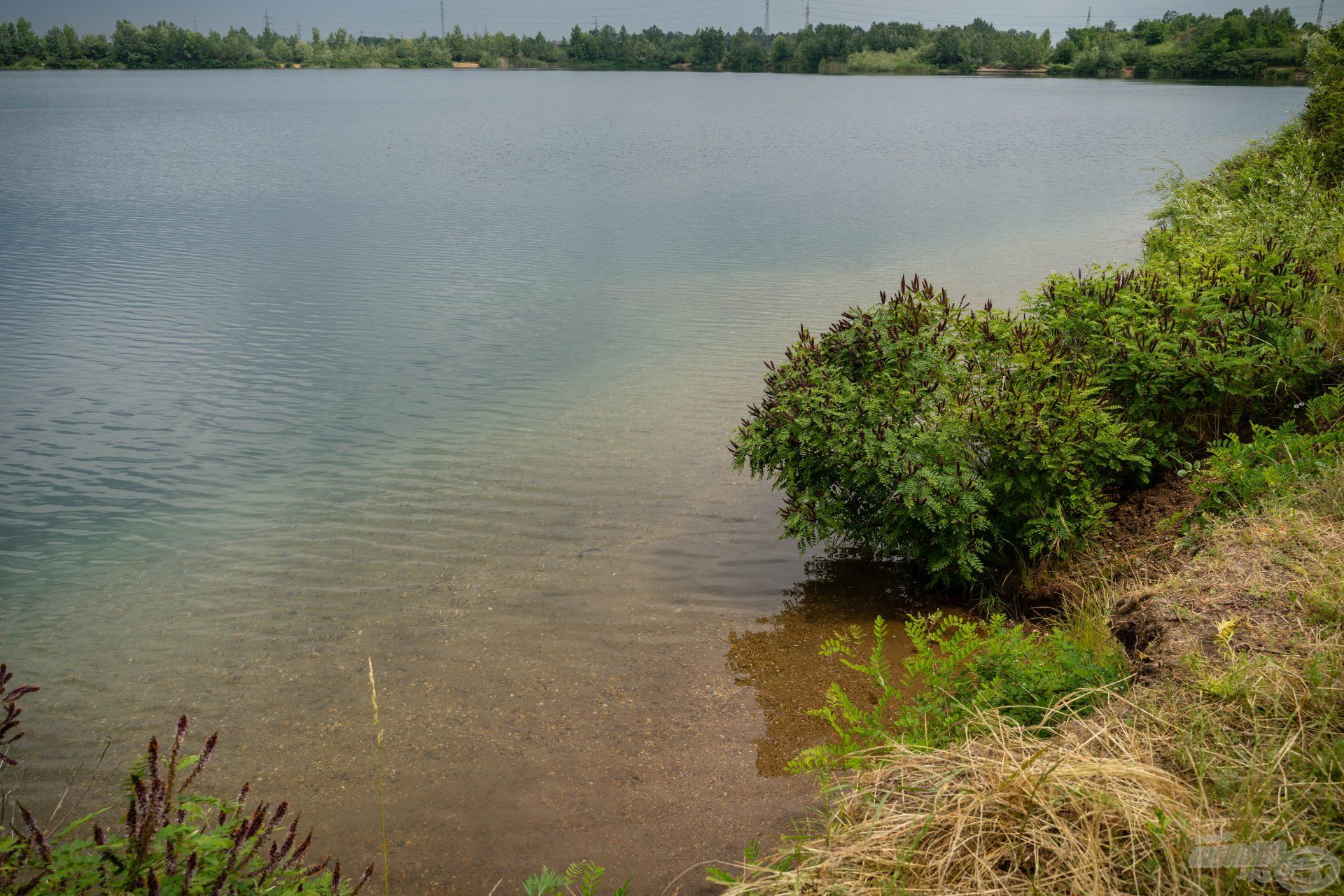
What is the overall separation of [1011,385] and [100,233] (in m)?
21.3

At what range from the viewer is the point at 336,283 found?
16.2 meters

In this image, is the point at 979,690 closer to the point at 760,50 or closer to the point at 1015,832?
the point at 1015,832

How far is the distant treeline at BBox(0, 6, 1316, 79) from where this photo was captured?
8412cm

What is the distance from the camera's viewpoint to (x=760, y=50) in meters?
144

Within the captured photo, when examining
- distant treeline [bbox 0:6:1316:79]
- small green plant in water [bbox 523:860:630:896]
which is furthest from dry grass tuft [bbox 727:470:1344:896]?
distant treeline [bbox 0:6:1316:79]

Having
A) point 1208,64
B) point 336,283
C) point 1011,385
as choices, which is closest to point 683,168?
point 336,283

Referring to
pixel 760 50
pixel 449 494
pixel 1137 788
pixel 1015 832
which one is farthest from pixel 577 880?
pixel 760 50

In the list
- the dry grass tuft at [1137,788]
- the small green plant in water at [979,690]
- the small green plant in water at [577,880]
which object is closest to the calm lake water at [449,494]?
the small green plant in water at [577,880]

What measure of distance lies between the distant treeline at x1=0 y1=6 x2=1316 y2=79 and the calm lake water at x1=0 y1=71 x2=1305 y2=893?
247 ft

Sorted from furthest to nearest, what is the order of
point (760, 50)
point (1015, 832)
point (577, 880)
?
1. point (760, 50)
2. point (577, 880)
3. point (1015, 832)

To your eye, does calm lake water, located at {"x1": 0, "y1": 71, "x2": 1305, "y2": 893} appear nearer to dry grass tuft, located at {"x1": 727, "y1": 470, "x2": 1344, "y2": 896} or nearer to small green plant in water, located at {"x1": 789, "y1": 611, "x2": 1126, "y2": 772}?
small green plant in water, located at {"x1": 789, "y1": 611, "x2": 1126, "y2": 772}

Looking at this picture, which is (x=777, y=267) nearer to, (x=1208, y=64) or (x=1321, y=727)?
(x=1321, y=727)

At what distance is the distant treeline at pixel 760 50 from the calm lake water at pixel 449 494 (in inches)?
2968

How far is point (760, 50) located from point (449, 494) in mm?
151001
